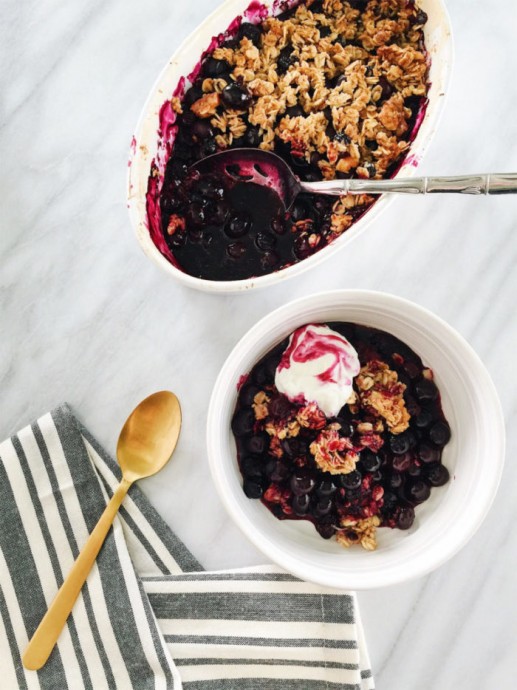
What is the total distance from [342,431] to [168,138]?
425mm

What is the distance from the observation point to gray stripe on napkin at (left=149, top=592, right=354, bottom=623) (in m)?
0.95

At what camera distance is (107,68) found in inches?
38.4

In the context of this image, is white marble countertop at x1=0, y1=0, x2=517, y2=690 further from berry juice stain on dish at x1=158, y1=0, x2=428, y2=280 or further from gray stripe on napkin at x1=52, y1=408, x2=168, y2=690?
berry juice stain on dish at x1=158, y1=0, x2=428, y2=280

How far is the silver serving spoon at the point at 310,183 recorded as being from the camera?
2.52 ft

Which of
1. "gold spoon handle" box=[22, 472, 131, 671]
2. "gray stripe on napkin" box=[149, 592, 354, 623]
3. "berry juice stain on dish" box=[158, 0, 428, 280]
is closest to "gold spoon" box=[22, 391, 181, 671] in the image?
"gold spoon handle" box=[22, 472, 131, 671]

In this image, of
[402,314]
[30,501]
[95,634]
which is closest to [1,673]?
[95,634]

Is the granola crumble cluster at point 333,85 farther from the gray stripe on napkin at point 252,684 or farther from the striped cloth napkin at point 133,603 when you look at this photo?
the gray stripe on napkin at point 252,684

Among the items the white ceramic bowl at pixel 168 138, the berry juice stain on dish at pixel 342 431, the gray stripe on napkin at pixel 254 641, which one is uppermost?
the white ceramic bowl at pixel 168 138

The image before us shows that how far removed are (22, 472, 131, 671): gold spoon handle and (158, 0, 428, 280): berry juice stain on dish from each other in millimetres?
371

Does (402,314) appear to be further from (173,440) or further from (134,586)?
(134,586)

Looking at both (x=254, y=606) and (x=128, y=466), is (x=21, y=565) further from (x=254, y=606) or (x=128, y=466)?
(x=254, y=606)

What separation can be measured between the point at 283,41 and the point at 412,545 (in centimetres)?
65

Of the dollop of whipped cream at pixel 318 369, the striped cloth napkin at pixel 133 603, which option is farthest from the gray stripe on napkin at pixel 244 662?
the dollop of whipped cream at pixel 318 369

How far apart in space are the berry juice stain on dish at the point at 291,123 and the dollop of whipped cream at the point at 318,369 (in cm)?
10
